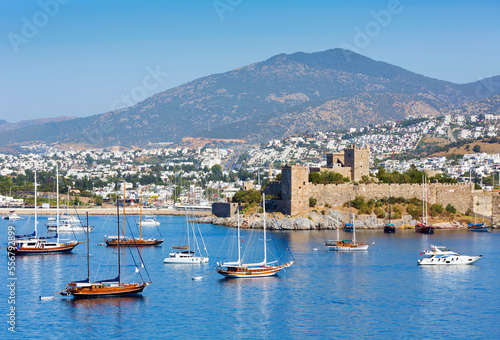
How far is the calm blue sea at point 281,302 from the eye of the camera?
2066cm

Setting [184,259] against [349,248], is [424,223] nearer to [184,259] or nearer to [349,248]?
[349,248]

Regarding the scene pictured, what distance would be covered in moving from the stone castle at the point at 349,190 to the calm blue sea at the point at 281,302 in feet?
47.2

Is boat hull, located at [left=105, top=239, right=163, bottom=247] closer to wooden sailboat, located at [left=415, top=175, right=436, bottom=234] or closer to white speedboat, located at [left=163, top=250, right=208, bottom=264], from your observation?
white speedboat, located at [left=163, top=250, right=208, bottom=264]

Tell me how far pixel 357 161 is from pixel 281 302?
3188 cm

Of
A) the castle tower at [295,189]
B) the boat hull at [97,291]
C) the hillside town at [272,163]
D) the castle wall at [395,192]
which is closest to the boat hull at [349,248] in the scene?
the castle tower at [295,189]

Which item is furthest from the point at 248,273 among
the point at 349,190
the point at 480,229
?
the point at 480,229

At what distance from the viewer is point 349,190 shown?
51469 mm

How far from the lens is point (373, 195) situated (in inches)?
2042

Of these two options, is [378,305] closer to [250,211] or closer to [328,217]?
[328,217]

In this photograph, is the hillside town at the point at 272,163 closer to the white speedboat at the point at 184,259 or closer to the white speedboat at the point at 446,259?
the white speedboat at the point at 184,259

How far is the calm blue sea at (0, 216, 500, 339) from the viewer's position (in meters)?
20.7

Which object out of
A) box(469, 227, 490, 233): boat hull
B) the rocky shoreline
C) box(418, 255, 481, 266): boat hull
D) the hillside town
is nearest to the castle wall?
the rocky shoreline

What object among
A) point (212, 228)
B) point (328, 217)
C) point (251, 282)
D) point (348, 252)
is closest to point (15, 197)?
point (212, 228)

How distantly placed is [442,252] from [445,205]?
2141cm
